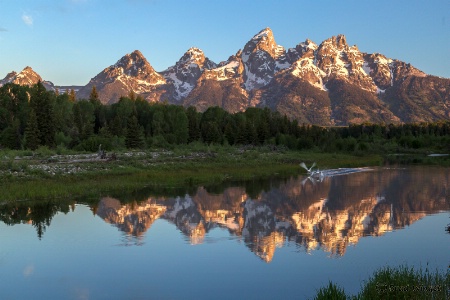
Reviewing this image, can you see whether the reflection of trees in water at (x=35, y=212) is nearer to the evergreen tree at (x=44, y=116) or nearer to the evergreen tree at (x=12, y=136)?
the evergreen tree at (x=44, y=116)

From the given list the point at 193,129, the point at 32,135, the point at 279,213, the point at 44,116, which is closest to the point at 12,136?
the point at 44,116

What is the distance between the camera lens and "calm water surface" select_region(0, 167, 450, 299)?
680 inches

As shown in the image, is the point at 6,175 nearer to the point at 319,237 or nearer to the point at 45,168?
the point at 45,168

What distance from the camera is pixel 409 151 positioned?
136 m

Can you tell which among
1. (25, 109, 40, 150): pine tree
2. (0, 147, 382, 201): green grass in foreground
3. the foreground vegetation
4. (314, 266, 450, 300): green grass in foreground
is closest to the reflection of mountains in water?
(0, 147, 382, 201): green grass in foreground

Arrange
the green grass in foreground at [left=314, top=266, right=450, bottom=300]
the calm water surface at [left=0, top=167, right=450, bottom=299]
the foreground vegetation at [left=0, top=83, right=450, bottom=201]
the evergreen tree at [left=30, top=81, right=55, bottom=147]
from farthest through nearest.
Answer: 1. the evergreen tree at [left=30, top=81, right=55, bottom=147]
2. the foreground vegetation at [left=0, top=83, right=450, bottom=201]
3. the calm water surface at [left=0, top=167, right=450, bottom=299]
4. the green grass in foreground at [left=314, top=266, right=450, bottom=300]

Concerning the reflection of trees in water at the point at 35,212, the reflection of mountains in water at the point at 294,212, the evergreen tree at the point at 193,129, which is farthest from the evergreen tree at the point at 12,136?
the reflection of trees in water at the point at 35,212

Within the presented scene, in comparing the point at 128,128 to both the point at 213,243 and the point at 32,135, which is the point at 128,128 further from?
the point at 213,243

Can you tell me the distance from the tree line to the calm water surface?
4691 centimetres

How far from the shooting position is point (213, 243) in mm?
23781

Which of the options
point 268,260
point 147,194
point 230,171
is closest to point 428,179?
point 230,171

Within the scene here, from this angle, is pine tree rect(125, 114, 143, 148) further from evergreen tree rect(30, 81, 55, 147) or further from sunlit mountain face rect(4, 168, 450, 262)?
sunlit mountain face rect(4, 168, 450, 262)

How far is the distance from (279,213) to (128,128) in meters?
63.0

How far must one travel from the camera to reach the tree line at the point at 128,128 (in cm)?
8219
